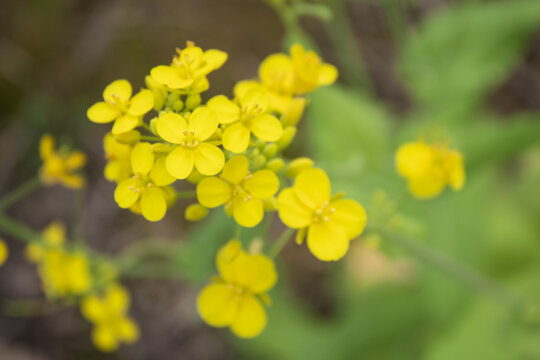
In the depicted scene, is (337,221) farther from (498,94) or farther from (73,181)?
(498,94)

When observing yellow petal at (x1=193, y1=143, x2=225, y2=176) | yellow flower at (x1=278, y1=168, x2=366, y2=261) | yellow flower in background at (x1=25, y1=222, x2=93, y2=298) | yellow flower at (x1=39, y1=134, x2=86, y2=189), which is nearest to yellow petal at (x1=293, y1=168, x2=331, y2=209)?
yellow flower at (x1=278, y1=168, x2=366, y2=261)

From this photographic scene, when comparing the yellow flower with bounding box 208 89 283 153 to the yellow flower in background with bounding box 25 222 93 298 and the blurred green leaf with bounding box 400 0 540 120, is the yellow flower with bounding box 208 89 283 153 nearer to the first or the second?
the yellow flower in background with bounding box 25 222 93 298

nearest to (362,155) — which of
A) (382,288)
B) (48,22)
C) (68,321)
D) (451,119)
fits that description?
(451,119)

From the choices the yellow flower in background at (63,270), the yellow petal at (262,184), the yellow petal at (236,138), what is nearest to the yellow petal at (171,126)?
the yellow petal at (236,138)

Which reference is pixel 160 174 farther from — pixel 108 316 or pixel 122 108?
pixel 108 316

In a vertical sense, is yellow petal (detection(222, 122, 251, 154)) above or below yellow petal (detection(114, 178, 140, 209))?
above

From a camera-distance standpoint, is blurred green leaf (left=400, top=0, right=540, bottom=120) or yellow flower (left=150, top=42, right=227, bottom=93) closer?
yellow flower (left=150, top=42, right=227, bottom=93)

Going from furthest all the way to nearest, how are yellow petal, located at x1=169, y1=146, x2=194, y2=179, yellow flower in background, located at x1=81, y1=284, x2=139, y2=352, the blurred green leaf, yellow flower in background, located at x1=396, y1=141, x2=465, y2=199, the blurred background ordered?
the blurred green leaf
the blurred background
yellow flower in background, located at x1=81, y1=284, x2=139, y2=352
yellow flower in background, located at x1=396, y1=141, x2=465, y2=199
yellow petal, located at x1=169, y1=146, x2=194, y2=179
